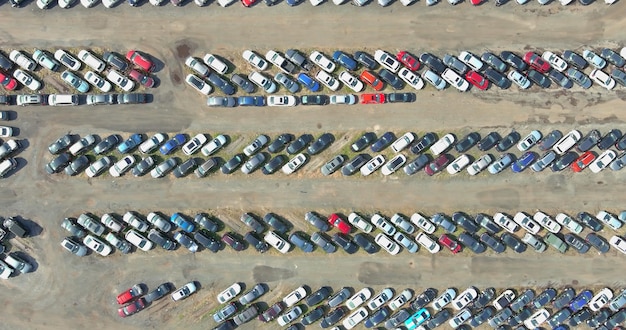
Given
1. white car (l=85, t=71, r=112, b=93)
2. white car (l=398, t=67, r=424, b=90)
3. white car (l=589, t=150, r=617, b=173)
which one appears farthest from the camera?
white car (l=85, t=71, r=112, b=93)

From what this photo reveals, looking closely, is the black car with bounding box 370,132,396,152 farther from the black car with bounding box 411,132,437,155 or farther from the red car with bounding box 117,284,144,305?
the red car with bounding box 117,284,144,305

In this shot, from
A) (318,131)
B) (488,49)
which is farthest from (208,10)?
(488,49)

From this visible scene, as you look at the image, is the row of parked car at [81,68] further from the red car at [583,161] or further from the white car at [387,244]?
the red car at [583,161]

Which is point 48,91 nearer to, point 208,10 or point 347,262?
point 208,10

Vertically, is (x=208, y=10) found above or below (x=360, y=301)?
above

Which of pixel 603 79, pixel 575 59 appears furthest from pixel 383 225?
pixel 603 79

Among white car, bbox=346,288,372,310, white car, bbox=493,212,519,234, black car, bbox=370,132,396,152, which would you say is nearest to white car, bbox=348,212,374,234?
white car, bbox=346,288,372,310
